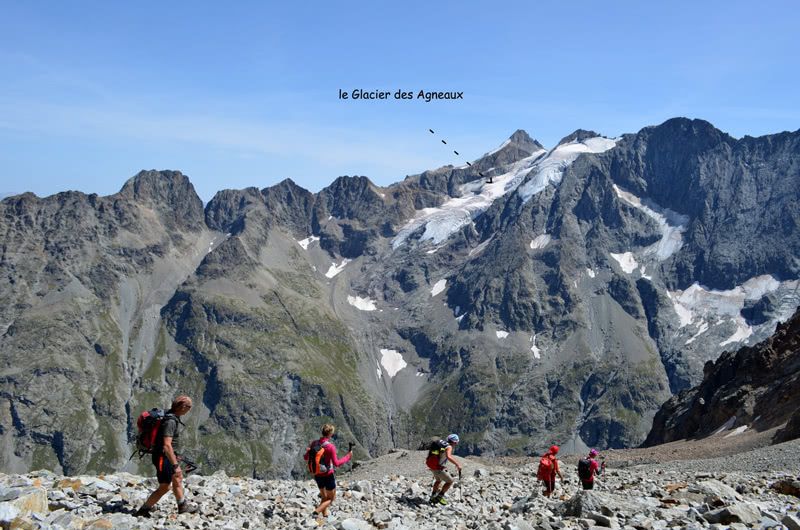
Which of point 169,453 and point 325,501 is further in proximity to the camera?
point 325,501

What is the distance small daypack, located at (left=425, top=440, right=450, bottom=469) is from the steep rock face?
213 feet

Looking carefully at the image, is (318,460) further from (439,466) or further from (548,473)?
(548,473)

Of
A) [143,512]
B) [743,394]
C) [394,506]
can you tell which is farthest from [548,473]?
[743,394]

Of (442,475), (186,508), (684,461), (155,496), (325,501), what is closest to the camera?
(155,496)

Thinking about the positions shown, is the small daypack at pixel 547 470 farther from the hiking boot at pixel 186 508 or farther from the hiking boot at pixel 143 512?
the hiking boot at pixel 143 512

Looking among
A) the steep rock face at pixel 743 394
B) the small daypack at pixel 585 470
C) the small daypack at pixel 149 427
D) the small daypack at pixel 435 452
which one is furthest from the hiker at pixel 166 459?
the steep rock face at pixel 743 394

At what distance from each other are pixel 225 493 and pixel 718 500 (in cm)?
1725

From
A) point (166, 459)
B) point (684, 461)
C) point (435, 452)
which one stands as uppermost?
point (166, 459)

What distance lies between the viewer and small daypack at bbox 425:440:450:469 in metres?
27.8

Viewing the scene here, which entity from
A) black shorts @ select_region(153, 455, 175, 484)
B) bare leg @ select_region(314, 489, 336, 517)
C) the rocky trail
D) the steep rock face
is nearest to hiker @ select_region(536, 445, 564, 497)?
the rocky trail

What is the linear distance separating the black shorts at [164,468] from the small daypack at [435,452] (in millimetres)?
10970

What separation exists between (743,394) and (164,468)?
102572 millimetres

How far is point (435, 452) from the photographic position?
28156 millimetres

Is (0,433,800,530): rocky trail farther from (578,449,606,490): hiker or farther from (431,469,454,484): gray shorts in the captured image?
(578,449,606,490): hiker
